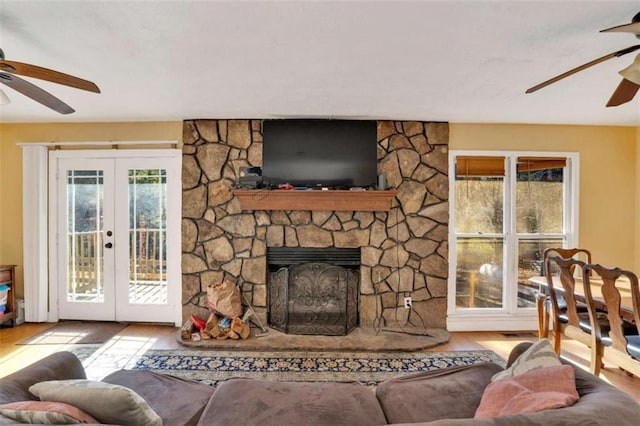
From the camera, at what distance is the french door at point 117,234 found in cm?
365

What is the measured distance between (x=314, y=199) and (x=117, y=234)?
2.30 meters

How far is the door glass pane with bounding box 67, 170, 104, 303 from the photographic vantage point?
370cm

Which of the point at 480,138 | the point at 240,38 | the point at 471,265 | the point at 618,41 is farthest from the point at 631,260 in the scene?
the point at 240,38

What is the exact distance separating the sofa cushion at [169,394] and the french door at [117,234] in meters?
2.05

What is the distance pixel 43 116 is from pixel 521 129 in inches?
209

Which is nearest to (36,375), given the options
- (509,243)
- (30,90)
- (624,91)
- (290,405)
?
(290,405)

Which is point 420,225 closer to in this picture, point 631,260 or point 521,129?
point 521,129

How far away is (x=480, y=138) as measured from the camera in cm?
367

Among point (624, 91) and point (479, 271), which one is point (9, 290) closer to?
point (479, 271)

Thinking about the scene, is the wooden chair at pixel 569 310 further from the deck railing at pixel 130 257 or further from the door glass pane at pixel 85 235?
the door glass pane at pixel 85 235

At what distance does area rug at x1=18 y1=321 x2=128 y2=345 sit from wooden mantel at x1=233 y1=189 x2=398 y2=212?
1.96m

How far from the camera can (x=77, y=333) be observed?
341 centimetres

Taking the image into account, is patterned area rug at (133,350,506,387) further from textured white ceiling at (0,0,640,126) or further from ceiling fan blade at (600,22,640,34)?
ceiling fan blade at (600,22,640,34)

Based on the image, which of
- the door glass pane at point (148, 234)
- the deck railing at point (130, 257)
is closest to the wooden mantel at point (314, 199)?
the door glass pane at point (148, 234)
